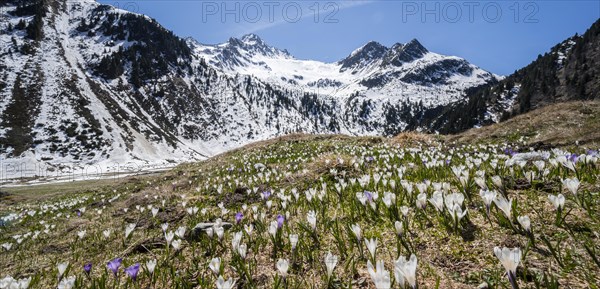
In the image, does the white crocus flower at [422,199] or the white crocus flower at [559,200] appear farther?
the white crocus flower at [422,199]

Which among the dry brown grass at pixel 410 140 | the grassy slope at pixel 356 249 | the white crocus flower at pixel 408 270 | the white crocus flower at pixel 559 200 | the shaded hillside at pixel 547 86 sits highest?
the shaded hillside at pixel 547 86

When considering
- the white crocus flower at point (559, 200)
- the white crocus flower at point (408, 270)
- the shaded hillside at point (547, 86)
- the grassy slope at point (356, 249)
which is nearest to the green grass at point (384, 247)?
the grassy slope at point (356, 249)

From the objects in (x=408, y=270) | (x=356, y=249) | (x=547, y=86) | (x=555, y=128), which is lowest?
(x=356, y=249)

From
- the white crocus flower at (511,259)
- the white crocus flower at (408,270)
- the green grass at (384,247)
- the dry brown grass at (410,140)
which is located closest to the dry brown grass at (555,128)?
the dry brown grass at (410,140)

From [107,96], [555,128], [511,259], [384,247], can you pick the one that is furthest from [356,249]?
[107,96]

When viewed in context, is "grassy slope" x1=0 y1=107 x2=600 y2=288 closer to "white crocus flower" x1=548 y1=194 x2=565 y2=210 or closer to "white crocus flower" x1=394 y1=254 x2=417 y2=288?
"white crocus flower" x1=548 y1=194 x2=565 y2=210

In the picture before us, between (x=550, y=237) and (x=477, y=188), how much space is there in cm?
187

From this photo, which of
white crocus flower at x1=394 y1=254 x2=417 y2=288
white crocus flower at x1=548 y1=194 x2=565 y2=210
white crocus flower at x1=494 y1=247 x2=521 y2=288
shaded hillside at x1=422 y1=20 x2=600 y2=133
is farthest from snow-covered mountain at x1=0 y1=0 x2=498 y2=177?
shaded hillside at x1=422 y1=20 x2=600 y2=133

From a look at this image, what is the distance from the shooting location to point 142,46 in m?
162

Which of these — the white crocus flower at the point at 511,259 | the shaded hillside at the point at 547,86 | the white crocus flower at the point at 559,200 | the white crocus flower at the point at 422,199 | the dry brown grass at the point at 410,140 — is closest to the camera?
the white crocus flower at the point at 511,259

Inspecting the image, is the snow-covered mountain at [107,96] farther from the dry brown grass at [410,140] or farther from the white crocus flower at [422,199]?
the white crocus flower at [422,199]

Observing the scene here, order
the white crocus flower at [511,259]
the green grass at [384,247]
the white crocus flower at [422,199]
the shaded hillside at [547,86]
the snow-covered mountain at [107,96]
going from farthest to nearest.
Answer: the shaded hillside at [547,86] → the snow-covered mountain at [107,96] → the white crocus flower at [422,199] → the green grass at [384,247] → the white crocus flower at [511,259]

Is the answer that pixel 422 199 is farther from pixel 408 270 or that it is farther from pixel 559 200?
pixel 408 270

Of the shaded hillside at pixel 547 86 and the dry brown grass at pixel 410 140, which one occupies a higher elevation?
the shaded hillside at pixel 547 86
